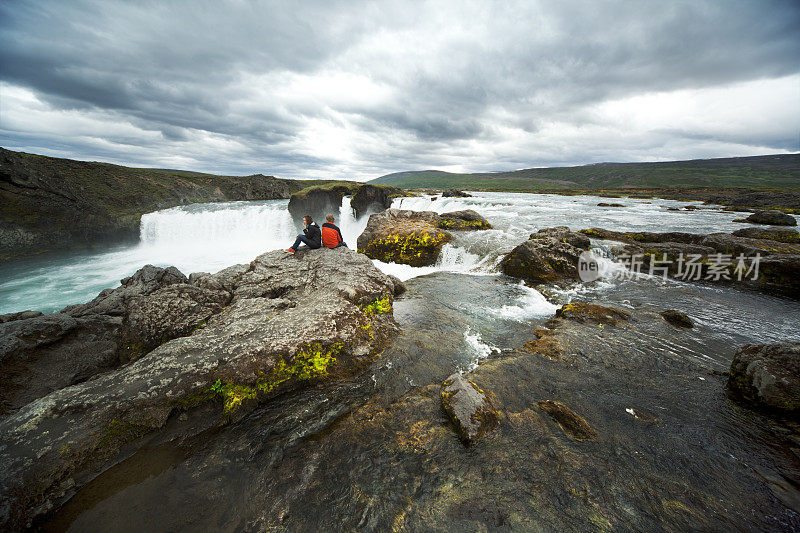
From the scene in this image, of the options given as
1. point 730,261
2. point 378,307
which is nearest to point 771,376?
point 378,307

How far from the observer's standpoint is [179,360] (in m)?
5.35

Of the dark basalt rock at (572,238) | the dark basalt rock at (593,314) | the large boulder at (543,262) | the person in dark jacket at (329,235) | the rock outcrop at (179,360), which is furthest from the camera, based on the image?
the dark basalt rock at (572,238)

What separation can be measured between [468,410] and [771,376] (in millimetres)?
6065

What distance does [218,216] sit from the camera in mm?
35281

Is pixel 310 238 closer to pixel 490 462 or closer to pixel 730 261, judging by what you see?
pixel 490 462

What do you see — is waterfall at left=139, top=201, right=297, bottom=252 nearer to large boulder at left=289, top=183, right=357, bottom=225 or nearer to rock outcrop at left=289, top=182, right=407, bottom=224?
large boulder at left=289, top=183, right=357, bottom=225

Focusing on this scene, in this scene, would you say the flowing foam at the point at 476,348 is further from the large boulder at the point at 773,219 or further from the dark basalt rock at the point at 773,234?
the large boulder at the point at 773,219

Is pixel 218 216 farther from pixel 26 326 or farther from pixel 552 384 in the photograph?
pixel 552 384

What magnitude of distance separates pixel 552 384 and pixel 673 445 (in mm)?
1946

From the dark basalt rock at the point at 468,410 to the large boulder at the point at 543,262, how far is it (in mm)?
9889

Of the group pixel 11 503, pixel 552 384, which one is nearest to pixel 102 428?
pixel 11 503

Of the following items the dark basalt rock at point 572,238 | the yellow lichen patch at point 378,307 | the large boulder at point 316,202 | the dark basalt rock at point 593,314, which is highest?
the large boulder at point 316,202

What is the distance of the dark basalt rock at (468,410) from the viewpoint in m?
4.56

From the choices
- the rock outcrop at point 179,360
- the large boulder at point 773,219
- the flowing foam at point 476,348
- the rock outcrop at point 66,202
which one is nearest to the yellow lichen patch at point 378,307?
the rock outcrop at point 179,360
